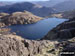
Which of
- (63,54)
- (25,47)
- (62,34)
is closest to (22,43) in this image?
(25,47)

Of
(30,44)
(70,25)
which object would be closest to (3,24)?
(70,25)

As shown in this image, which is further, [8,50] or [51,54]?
[51,54]

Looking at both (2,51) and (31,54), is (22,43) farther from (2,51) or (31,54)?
(2,51)

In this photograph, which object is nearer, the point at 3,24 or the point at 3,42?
the point at 3,42

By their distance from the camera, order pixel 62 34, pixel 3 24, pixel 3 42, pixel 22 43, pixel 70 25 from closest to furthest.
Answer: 1. pixel 3 42
2. pixel 22 43
3. pixel 62 34
4. pixel 70 25
5. pixel 3 24

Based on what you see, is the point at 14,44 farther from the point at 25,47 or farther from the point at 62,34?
the point at 62,34

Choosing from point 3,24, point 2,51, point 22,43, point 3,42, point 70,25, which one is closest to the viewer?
Result: point 2,51

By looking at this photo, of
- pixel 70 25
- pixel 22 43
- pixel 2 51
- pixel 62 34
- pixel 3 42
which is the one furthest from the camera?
pixel 70 25

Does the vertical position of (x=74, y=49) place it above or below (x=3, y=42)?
below

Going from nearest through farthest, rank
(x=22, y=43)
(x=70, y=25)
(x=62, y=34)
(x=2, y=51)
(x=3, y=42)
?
(x=2, y=51), (x=3, y=42), (x=22, y=43), (x=62, y=34), (x=70, y=25)
